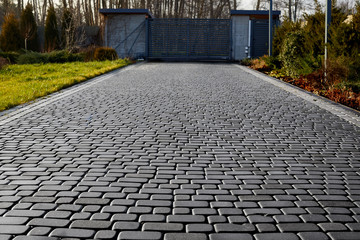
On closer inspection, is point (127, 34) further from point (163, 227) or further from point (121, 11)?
point (163, 227)

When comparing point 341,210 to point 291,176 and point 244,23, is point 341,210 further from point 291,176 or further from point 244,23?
point 244,23

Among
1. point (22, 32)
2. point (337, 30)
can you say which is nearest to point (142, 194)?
point (337, 30)

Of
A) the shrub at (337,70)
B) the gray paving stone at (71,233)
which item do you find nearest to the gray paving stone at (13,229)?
the gray paving stone at (71,233)

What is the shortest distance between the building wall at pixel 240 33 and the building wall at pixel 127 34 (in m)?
6.69

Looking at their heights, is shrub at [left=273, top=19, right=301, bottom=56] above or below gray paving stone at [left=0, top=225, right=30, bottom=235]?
above

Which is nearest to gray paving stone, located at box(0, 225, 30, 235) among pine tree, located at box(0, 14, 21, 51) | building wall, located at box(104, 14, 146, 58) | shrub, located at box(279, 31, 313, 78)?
shrub, located at box(279, 31, 313, 78)

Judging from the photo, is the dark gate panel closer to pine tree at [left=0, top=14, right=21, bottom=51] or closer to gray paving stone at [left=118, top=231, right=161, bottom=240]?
pine tree at [left=0, top=14, right=21, bottom=51]

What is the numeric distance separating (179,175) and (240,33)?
2901 centimetres

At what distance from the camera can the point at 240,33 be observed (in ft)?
106

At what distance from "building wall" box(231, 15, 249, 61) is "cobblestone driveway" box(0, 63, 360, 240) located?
951 inches

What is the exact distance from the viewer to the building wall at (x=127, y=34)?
106 feet

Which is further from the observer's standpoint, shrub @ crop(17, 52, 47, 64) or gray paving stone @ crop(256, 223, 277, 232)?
shrub @ crop(17, 52, 47, 64)

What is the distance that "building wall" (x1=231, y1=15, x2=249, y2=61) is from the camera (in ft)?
106

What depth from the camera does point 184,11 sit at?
48.1 metres
